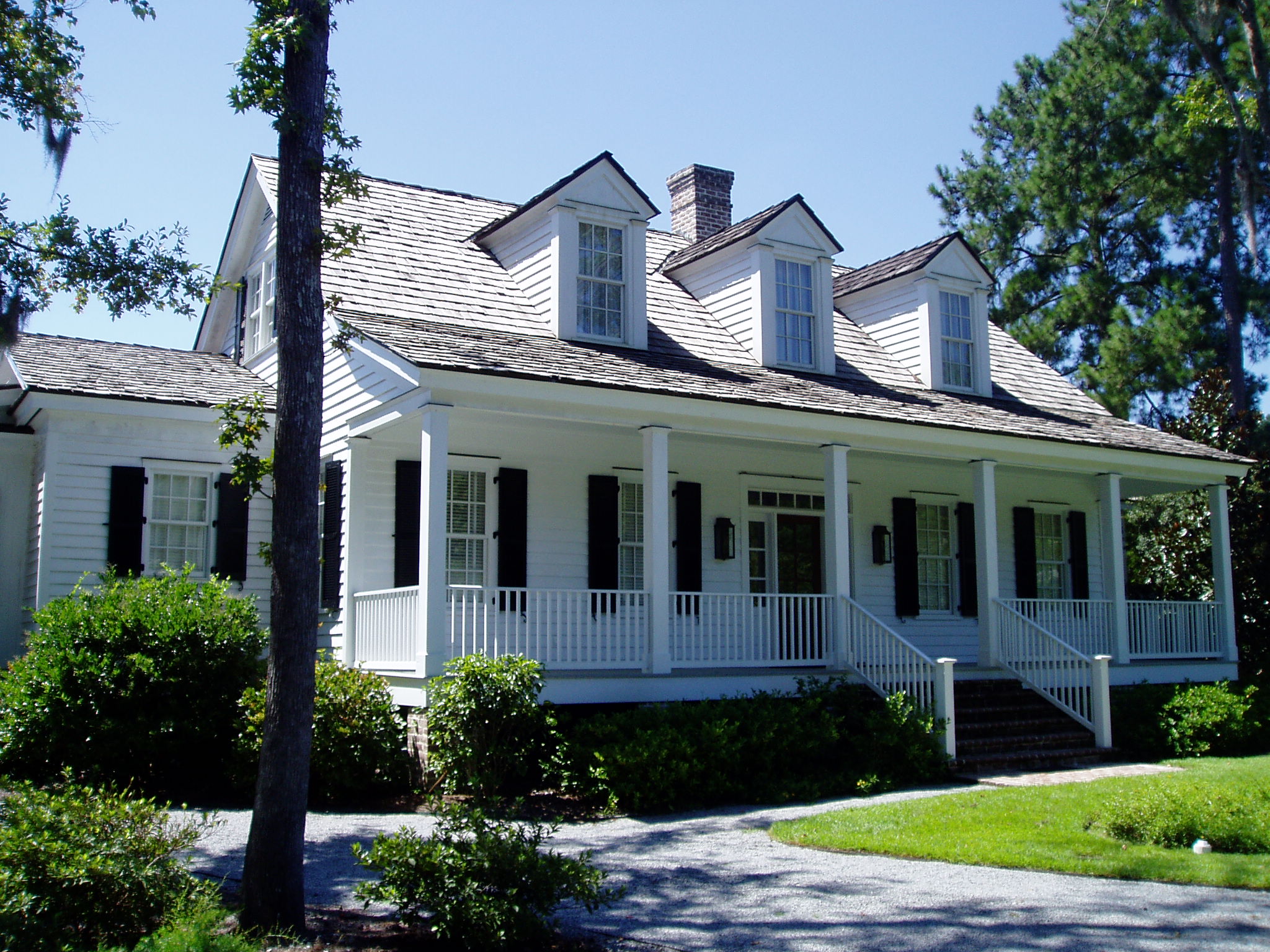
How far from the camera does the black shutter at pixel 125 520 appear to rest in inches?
539

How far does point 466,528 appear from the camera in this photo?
13969 millimetres

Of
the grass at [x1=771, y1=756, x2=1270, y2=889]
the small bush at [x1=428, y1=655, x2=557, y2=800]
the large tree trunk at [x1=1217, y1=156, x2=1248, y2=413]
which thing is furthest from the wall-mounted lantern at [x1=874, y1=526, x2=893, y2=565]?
the large tree trunk at [x1=1217, y1=156, x2=1248, y2=413]

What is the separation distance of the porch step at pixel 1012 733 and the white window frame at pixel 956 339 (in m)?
5.23

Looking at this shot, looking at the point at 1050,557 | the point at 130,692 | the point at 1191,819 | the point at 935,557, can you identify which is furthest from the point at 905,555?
the point at 130,692

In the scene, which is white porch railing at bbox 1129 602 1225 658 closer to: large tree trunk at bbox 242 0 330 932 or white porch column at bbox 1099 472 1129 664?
white porch column at bbox 1099 472 1129 664

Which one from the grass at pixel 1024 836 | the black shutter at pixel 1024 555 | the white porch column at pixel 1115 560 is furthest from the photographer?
the black shutter at pixel 1024 555

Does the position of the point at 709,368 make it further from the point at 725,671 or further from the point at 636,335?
the point at 725,671

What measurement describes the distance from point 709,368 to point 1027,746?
19.2 ft

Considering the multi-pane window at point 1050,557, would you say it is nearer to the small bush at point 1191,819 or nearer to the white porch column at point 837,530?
the white porch column at point 837,530

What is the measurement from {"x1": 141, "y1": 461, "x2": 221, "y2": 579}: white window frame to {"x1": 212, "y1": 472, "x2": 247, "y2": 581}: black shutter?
0.10 meters

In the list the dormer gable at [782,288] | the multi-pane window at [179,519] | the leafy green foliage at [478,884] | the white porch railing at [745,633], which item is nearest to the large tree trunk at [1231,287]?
the dormer gable at [782,288]

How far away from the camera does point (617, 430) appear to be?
46.4 feet

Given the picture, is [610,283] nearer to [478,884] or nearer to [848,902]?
[848,902]

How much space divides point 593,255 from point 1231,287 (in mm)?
20502
